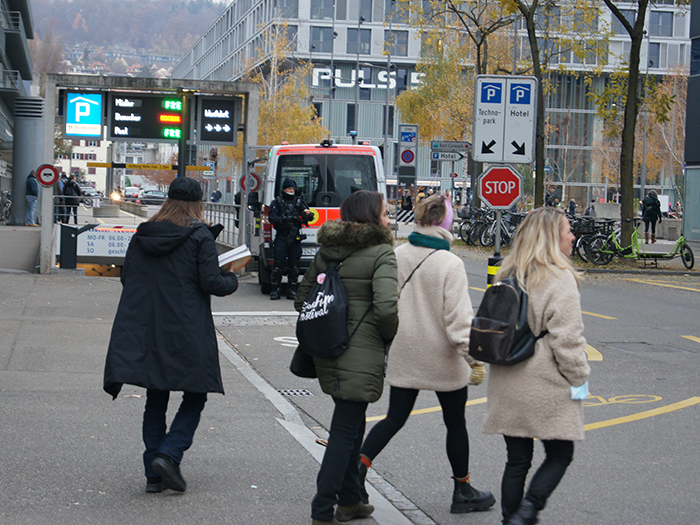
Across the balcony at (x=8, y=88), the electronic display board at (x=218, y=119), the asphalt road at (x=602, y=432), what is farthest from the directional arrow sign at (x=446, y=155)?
the balcony at (x=8, y=88)

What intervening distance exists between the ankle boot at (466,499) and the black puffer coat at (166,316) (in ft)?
4.56

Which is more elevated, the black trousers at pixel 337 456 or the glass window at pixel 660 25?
the glass window at pixel 660 25

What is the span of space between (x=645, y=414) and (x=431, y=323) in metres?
3.27

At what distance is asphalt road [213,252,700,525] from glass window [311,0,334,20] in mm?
66622

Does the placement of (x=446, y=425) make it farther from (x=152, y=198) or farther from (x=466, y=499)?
(x=152, y=198)

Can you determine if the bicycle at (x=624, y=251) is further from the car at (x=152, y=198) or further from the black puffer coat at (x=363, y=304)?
the black puffer coat at (x=363, y=304)

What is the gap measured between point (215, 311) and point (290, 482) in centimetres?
778

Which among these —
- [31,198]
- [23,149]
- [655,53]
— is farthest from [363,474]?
[655,53]

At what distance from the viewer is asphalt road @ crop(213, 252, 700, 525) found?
4.73 metres

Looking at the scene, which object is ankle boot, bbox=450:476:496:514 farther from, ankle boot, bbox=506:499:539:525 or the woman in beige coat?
ankle boot, bbox=506:499:539:525

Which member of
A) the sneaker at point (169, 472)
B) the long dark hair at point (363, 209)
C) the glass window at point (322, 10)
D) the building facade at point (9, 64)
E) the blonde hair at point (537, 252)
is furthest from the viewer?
the glass window at point (322, 10)

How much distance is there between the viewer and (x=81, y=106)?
16125 millimetres

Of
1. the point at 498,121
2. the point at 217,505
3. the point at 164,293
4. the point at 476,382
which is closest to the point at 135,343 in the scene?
the point at 164,293

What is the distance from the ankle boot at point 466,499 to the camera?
14.9 feet
